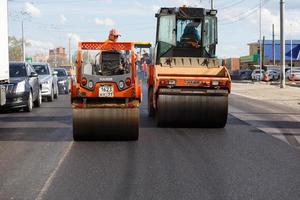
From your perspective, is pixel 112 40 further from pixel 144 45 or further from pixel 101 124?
pixel 101 124

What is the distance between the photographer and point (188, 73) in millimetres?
14211

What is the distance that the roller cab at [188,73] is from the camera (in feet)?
44.3

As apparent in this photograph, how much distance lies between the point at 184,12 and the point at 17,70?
6449mm

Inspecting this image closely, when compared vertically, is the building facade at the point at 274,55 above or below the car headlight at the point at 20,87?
above

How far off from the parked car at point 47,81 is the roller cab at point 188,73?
8.32 metres

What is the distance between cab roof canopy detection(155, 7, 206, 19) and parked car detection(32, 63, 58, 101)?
8.61 m

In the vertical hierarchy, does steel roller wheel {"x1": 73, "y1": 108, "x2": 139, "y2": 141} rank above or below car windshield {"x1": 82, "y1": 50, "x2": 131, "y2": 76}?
below

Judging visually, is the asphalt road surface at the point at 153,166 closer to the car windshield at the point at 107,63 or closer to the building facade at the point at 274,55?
the car windshield at the point at 107,63

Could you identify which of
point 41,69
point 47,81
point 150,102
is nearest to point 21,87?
point 150,102

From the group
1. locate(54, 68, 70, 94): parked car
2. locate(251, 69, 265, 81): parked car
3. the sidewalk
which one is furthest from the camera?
locate(251, 69, 265, 81): parked car

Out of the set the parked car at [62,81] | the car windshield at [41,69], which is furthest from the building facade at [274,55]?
the car windshield at [41,69]

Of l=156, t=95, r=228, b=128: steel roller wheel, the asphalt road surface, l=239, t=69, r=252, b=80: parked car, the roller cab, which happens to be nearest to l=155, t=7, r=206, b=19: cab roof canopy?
the roller cab

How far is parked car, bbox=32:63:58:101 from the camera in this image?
23.7 m

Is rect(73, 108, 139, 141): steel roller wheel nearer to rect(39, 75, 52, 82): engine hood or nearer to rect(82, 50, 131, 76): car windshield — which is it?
rect(82, 50, 131, 76): car windshield
